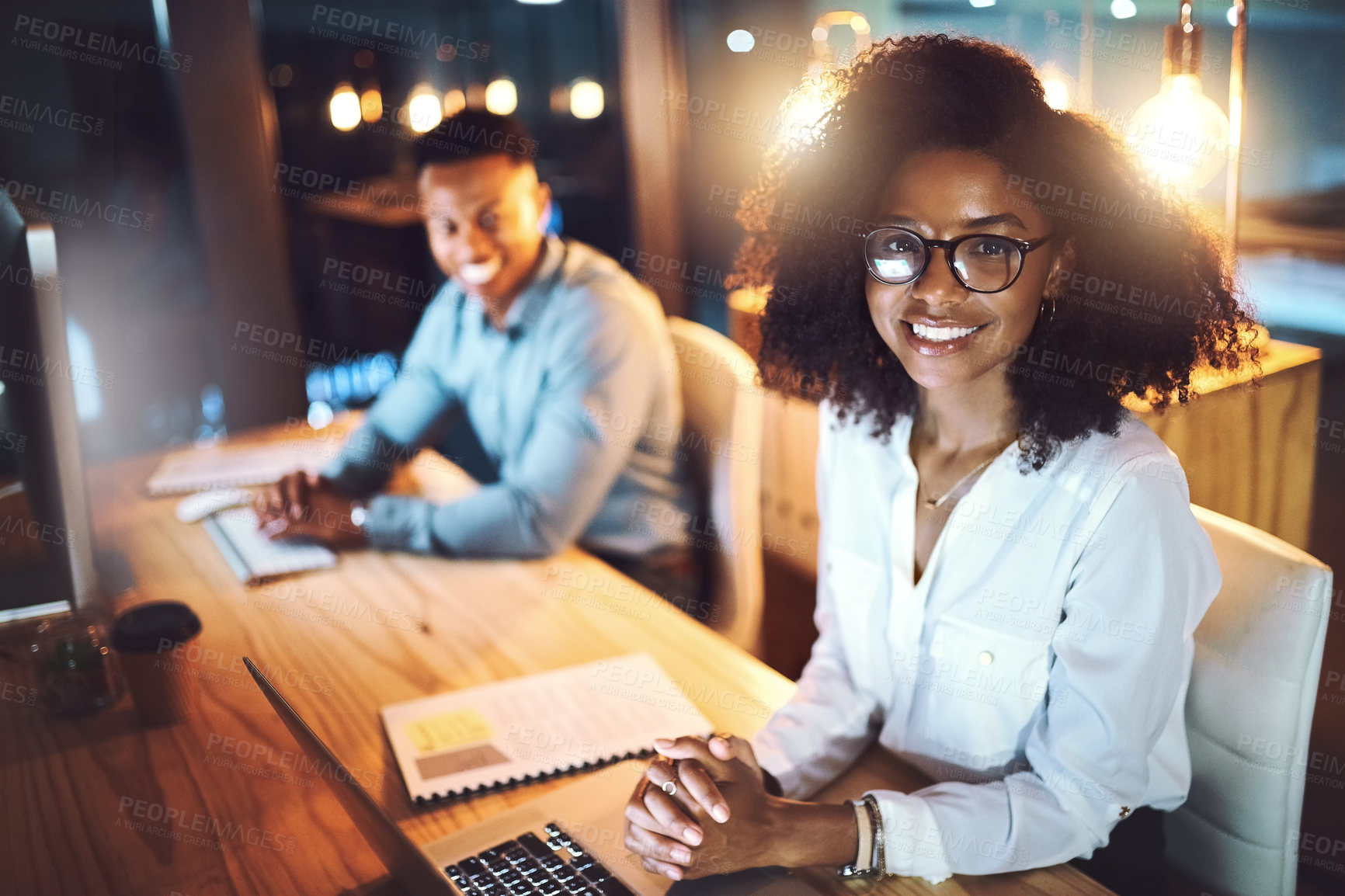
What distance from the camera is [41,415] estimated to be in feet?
4.09

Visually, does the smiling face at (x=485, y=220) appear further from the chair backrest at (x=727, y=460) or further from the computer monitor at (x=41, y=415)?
the computer monitor at (x=41, y=415)

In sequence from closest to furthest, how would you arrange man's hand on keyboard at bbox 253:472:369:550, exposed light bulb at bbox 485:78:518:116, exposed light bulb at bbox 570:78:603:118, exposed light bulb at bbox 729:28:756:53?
man's hand on keyboard at bbox 253:472:369:550, exposed light bulb at bbox 729:28:756:53, exposed light bulb at bbox 570:78:603:118, exposed light bulb at bbox 485:78:518:116

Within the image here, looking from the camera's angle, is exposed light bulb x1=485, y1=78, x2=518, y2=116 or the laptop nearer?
the laptop

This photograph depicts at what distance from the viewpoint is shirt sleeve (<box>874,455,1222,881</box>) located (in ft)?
3.22

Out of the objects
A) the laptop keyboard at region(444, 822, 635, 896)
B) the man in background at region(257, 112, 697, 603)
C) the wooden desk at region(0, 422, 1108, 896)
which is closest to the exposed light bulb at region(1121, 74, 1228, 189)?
the man in background at region(257, 112, 697, 603)

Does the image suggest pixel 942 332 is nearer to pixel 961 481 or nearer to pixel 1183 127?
pixel 961 481

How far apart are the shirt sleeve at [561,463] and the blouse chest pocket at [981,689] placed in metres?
0.76

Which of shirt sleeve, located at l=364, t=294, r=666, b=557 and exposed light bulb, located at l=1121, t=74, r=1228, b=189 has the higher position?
exposed light bulb, located at l=1121, t=74, r=1228, b=189

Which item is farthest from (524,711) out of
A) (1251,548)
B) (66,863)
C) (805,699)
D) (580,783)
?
(1251,548)

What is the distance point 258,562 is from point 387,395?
708 millimetres

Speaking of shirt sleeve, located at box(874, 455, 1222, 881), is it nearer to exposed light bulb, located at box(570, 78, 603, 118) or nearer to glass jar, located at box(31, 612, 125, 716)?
glass jar, located at box(31, 612, 125, 716)

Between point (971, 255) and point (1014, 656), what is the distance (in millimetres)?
438

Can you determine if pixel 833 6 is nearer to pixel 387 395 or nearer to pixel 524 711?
pixel 387 395

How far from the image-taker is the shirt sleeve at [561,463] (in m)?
1.74
